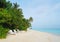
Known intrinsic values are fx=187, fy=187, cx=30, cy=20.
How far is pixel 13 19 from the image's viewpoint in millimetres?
26375

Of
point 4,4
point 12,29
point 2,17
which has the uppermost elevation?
point 4,4

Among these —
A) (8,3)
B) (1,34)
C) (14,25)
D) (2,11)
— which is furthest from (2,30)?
(8,3)

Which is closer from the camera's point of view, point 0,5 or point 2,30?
point 2,30

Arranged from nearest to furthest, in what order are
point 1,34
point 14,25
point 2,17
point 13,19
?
point 1,34 < point 2,17 < point 13,19 < point 14,25

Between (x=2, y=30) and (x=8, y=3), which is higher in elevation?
(x=8, y=3)

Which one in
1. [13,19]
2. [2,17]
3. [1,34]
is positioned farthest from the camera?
[13,19]

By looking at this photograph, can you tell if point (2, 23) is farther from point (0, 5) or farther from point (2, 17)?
point (0, 5)

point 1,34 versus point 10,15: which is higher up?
point 10,15

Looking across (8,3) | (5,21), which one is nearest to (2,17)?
(5,21)

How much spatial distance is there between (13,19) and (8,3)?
381cm

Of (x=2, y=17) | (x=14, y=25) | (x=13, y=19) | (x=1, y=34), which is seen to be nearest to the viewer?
(x=1, y=34)

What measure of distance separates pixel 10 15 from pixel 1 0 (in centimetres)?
303

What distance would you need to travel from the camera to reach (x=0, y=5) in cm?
2725

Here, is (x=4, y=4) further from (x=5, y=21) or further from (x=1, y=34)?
(x=1, y=34)
